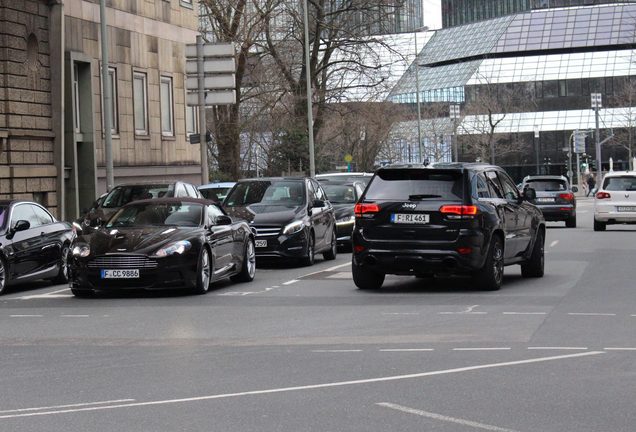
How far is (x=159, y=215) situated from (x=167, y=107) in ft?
83.2

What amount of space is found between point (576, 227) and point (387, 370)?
107 ft

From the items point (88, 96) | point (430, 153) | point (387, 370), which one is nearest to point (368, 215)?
Result: point (387, 370)

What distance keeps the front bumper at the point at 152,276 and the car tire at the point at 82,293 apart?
22cm

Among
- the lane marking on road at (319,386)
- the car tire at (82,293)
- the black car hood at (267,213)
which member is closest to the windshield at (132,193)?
the black car hood at (267,213)

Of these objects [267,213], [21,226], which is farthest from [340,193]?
[21,226]

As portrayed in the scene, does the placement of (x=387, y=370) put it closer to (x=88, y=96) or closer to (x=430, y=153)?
(x=88, y=96)

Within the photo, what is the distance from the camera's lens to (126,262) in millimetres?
17641

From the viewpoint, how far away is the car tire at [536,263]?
20250 millimetres

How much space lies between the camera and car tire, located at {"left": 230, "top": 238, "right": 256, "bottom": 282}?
Answer: 20375 millimetres

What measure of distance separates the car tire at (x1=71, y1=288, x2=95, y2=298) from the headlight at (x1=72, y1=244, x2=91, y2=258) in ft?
1.77

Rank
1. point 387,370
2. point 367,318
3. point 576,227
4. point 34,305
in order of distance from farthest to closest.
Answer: point 576,227 → point 34,305 → point 367,318 → point 387,370

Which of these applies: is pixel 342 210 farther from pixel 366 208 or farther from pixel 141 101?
pixel 141 101

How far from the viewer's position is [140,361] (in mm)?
11070

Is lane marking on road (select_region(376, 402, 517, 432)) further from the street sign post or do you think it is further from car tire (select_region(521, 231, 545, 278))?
the street sign post
